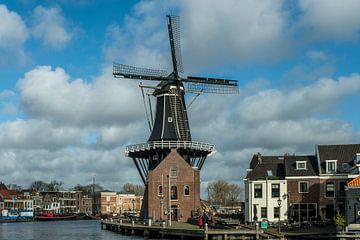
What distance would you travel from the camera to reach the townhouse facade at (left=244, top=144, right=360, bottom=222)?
5691 centimetres

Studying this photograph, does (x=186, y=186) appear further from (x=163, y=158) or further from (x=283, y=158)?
(x=283, y=158)

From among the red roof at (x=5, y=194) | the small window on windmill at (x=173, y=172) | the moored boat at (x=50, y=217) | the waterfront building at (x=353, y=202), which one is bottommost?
the moored boat at (x=50, y=217)

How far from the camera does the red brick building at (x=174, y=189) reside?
65.1m

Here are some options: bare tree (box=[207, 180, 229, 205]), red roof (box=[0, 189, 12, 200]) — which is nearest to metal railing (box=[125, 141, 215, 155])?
bare tree (box=[207, 180, 229, 205])

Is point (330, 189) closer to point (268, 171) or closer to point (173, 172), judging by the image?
point (268, 171)

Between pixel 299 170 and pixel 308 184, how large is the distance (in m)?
1.75

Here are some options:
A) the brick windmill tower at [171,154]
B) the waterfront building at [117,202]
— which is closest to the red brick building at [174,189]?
the brick windmill tower at [171,154]

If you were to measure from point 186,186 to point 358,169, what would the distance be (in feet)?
65.5

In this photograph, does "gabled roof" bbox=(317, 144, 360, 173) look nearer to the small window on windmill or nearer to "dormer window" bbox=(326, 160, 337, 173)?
"dormer window" bbox=(326, 160, 337, 173)

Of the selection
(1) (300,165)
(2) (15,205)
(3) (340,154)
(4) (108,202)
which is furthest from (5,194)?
(3) (340,154)

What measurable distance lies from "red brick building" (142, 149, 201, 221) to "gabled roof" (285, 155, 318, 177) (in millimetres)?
11471

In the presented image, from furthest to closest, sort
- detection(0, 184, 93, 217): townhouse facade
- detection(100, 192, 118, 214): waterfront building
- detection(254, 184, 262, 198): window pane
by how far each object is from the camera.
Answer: detection(100, 192, 118, 214): waterfront building
detection(0, 184, 93, 217): townhouse facade
detection(254, 184, 262, 198): window pane

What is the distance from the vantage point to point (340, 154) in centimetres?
5847

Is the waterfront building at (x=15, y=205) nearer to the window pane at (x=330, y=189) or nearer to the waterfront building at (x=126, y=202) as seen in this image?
the waterfront building at (x=126, y=202)
